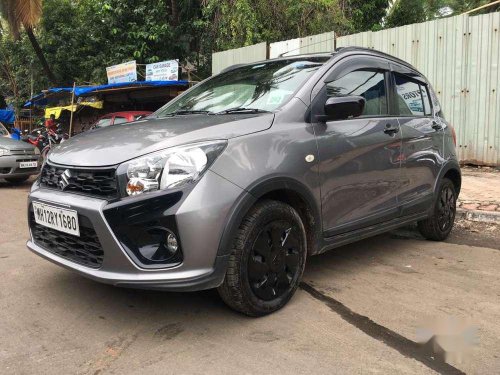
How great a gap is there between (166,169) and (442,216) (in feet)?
11.0

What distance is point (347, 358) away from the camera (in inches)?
105

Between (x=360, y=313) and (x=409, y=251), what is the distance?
5.73 ft

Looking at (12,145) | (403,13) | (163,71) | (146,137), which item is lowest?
(12,145)

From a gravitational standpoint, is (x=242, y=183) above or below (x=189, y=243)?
above

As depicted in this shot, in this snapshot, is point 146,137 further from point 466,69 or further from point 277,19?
point 277,19

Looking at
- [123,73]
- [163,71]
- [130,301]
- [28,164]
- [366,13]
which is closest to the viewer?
[130,301]

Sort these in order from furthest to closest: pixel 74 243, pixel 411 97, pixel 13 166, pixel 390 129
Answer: pixel 13 166 → pixel 411 97 → pixel 390 129 → pixel 74 243

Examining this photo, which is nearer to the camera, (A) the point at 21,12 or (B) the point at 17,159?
(B) the point at 17,159

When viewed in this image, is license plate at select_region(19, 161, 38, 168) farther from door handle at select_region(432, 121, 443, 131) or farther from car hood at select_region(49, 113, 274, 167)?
door handle at select_region(432, 121, 443, 131)

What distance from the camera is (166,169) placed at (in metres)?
2.73

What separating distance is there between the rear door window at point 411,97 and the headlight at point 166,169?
2.31m

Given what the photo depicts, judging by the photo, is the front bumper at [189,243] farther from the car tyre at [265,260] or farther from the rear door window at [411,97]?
the rear door window at [411,97]

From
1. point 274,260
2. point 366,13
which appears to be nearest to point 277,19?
point 366,13

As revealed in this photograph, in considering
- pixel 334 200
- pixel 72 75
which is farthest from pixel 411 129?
pixel 72 75
